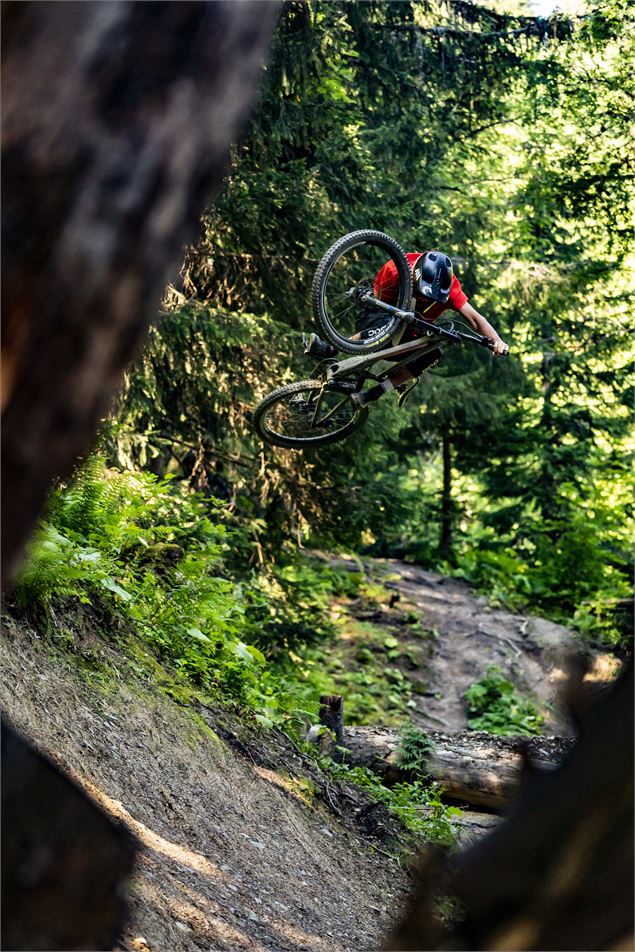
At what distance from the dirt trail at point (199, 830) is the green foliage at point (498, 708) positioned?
7.52m


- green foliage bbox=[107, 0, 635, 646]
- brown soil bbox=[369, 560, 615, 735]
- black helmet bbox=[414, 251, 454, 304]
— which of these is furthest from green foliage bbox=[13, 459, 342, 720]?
brown soil bbox=[369, 560, 615, 735]

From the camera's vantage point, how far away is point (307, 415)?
9.16 metres

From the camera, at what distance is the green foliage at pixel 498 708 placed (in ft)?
48.5

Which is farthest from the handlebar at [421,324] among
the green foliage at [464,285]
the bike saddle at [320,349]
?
the green foliage at [464,285]

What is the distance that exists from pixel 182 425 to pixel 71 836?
959 centimetres

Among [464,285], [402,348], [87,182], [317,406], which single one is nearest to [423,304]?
[402,348]

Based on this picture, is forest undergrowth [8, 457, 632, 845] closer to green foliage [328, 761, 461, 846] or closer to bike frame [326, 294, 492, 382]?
green foliage [328, 761, 461, 846]

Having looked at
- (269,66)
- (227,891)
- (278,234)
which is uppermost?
(269,66)

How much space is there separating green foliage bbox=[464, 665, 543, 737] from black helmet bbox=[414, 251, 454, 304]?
8.47 meters

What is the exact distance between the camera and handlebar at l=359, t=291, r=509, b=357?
315 inches

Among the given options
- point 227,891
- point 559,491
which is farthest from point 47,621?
point 559,491

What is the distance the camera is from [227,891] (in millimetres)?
5273

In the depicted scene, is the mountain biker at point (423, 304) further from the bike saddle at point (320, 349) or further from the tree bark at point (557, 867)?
the tree bark at point (557, 867)

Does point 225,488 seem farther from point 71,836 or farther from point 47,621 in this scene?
point 71,836
